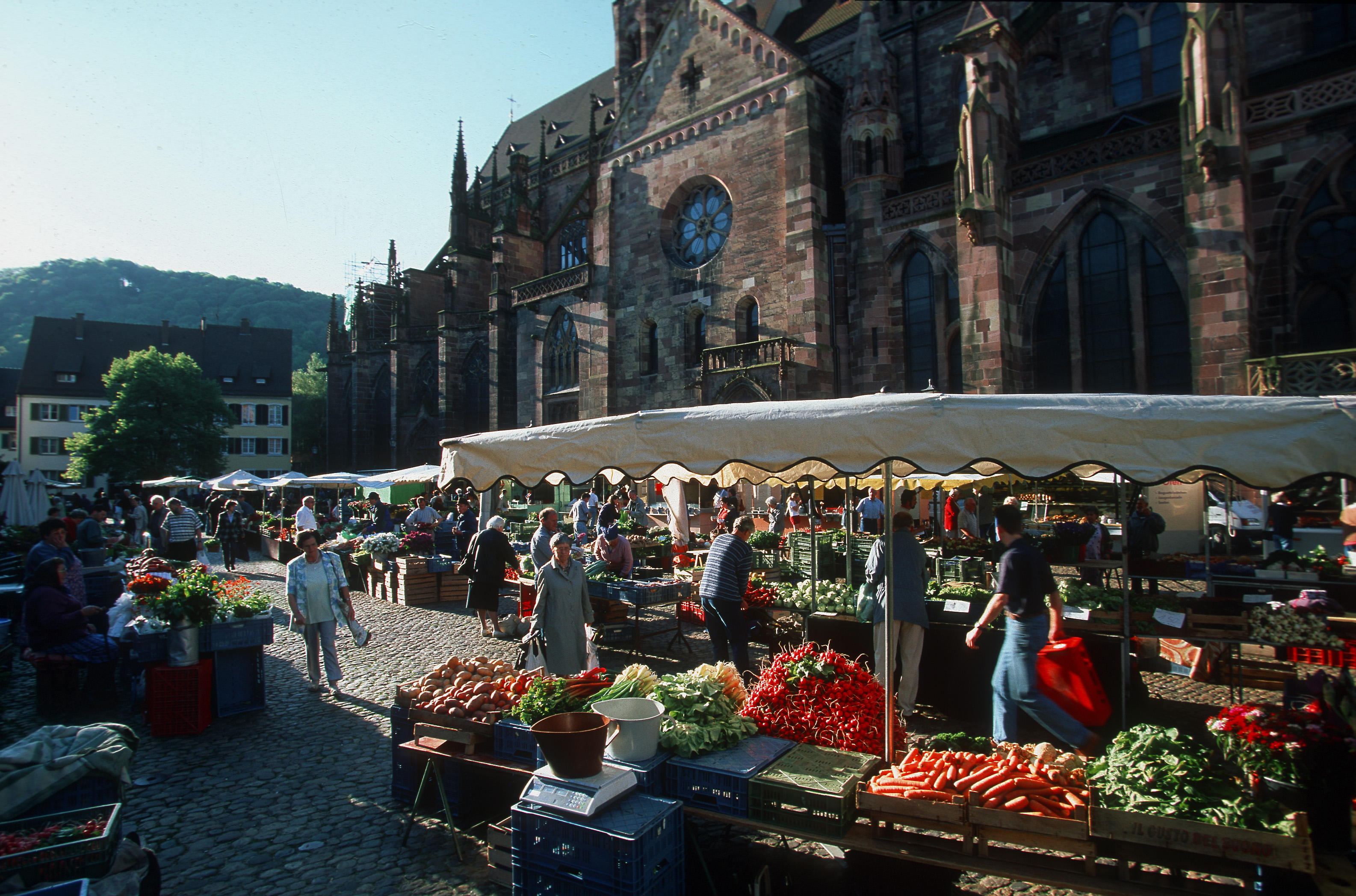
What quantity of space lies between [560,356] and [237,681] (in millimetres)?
23196

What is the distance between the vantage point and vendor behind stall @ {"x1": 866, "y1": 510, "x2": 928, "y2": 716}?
22.5 feet

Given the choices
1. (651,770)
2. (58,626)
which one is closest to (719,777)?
(651,770)

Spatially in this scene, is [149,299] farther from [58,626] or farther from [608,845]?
[608,845]

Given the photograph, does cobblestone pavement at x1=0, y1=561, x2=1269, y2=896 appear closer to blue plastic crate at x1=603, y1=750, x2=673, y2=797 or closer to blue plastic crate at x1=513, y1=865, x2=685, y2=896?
blue plastic crate at x1=513, y1=865, x2=685, y2=896

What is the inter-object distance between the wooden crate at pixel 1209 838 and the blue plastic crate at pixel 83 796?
17.6ft

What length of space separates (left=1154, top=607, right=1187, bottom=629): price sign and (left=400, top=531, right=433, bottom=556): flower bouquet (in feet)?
41.7

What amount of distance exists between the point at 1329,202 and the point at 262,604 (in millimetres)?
19303

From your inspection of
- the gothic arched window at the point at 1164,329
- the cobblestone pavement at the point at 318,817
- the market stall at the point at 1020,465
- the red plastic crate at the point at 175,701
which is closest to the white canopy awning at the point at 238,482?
the cobblestone pavement at the point at 318,817

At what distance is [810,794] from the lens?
376 centimetres

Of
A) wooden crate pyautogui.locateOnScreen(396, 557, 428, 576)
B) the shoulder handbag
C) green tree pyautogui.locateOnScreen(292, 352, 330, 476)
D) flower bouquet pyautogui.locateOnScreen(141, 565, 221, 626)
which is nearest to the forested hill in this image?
green tree pyautogui.locateOnScreen(292, 352, 330, 476)

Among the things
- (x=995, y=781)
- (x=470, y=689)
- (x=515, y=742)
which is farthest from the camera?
(x=470, y=689)

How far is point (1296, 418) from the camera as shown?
160 inches

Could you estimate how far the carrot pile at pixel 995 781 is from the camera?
11.8 feet

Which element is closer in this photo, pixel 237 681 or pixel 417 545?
pixel 237 681
